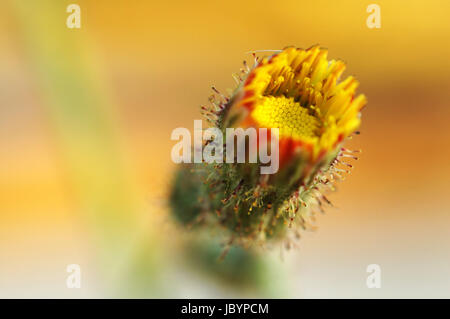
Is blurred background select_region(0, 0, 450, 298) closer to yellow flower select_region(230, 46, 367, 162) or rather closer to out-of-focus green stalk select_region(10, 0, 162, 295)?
out-of-focus green stalk select_region(10, 0, 162, 295)

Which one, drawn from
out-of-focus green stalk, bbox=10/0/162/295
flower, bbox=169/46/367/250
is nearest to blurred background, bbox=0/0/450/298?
out-of-focus green stalk, bbox=10/0/162/295

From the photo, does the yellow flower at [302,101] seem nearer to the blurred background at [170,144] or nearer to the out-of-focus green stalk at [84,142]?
the blurred background at [170,144]

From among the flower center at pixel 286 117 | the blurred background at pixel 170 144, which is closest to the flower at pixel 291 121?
the flower center at pixel 286 117

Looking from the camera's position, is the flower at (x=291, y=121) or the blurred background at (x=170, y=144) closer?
the flower at (x=291, y=121)

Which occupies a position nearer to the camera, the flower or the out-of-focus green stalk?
the flower

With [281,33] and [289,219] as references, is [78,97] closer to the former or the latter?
[289,219]
